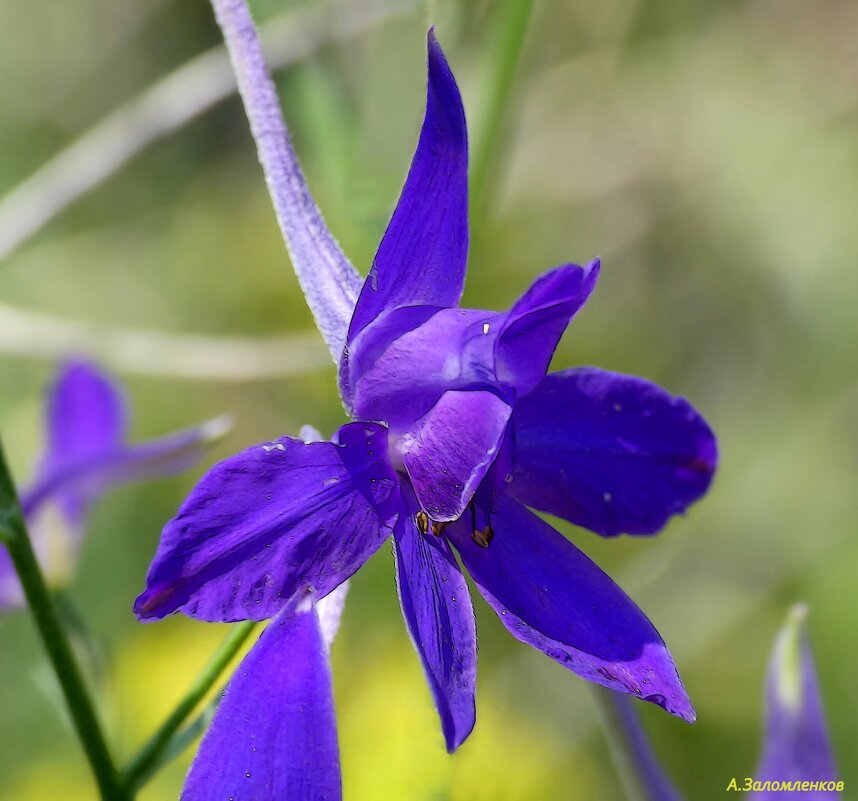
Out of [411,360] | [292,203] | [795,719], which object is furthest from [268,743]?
[795,719]

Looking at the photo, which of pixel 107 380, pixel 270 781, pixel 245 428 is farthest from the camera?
pixel 245 428

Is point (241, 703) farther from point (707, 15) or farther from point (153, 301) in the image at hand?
point (707, 15)

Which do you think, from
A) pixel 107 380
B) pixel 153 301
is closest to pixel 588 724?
pixel 107 380

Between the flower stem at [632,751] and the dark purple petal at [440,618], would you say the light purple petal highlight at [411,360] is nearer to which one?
the dark purple petal at [440,618]

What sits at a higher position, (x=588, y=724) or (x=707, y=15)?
(x=707, y=15)

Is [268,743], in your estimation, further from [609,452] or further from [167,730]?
[609,452]

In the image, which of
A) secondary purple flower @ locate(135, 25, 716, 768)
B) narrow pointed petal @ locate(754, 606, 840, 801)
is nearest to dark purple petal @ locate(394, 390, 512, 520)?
secondary purple flower @ locate(135, 25, 716, 768)
